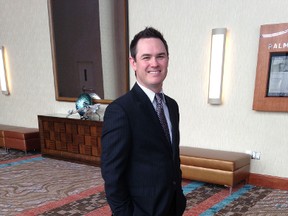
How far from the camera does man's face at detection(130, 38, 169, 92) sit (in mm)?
1126

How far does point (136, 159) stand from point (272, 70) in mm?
2746

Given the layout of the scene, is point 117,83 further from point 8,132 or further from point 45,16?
point 8,132

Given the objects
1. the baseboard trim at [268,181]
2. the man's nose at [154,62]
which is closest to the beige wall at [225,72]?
the baseboard trim at [268,181]

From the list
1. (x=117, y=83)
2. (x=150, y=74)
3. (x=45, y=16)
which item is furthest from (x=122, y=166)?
(x=45, y=16)

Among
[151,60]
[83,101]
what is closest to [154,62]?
[151,60]

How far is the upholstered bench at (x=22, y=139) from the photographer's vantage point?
5125 millimetres

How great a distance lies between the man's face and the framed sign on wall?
8.39ft

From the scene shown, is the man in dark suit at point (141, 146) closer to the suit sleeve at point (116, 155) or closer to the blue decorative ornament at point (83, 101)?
the suit sleeve at point (116, 155)

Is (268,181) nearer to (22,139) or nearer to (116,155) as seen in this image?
(116,155)

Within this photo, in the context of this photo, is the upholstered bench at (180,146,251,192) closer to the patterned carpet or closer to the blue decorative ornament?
the patterned carpet

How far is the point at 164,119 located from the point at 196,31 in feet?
9.02

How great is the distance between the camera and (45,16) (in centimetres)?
509

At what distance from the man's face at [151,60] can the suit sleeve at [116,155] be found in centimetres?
18

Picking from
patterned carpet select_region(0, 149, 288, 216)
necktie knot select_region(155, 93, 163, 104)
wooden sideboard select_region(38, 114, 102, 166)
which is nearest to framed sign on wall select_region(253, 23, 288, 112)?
patterned carpet select_region(0, 149, 288, 216)
